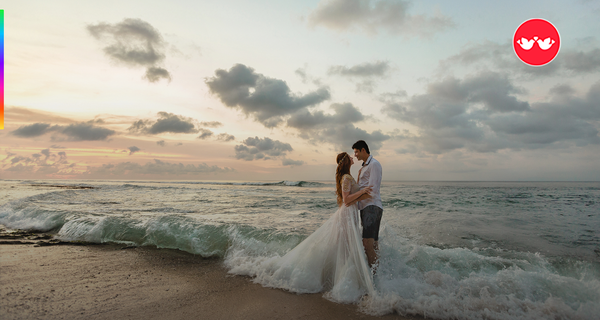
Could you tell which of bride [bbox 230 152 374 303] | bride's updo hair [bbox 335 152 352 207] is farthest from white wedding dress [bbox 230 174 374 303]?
bride's updo hair [bbox 335 152 352 207]

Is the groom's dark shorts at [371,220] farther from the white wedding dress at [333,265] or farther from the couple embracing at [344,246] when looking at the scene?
the white wedding dress at [333,265]

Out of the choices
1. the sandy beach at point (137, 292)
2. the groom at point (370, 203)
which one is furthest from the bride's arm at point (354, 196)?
the sandy beach at point (137, 292)

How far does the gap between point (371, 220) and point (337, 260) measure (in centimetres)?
86

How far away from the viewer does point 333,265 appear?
4.63 m

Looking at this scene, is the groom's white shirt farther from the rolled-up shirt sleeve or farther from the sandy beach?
the sandy beach

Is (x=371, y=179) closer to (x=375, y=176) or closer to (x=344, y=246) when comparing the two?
(x=375, y=176)

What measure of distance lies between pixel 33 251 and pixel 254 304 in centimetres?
613

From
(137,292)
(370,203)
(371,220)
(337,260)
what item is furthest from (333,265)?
(137,292)

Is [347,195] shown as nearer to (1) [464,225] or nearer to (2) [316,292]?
(2) [316,292]

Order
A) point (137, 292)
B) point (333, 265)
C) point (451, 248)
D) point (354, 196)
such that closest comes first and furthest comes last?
point (137, 292), point (354, 196), point (333, 265), point (451, 248)

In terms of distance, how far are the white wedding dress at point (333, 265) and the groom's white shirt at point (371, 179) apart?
134 millimetres

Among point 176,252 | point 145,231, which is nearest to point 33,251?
point 145,231

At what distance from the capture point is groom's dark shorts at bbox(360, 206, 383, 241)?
4.56m

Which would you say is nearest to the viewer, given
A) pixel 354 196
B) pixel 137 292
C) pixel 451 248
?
pixel 137 292
